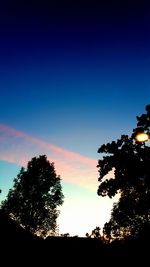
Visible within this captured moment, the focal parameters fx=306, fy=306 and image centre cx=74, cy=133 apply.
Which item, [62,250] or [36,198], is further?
[36,198]

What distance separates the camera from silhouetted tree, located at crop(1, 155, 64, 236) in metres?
40.6

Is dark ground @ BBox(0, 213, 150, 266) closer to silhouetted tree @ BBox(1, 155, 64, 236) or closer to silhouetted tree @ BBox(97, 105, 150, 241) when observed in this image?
silhouetted tree @ BBox(97, 105, 150, 241)

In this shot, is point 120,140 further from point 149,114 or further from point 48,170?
point 48,170

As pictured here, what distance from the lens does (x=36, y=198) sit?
41.7m

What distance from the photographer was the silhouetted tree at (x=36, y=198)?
40.6m

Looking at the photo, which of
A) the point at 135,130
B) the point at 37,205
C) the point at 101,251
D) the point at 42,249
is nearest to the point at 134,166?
the point at 135,130

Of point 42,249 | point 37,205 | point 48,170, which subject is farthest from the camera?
point 48,170

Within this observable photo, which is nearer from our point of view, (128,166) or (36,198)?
(128,166)

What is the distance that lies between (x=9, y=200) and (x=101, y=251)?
18.3 metres

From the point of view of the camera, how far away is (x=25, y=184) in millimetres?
43000

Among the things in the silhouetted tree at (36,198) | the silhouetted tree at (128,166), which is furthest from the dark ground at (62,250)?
the silhouetted tree at (36,198)

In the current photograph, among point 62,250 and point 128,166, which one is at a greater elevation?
point 128,166

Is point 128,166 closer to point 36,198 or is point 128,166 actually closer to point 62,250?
point 62,250

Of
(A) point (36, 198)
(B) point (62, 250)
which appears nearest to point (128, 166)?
(B) point (62, 250)
